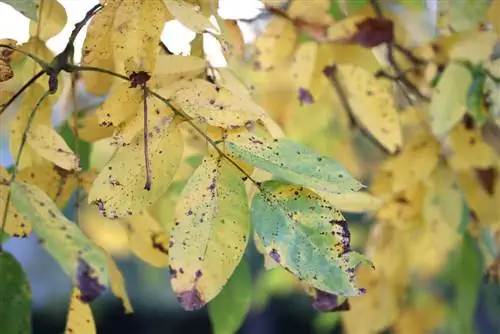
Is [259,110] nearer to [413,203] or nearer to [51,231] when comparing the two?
[51,231]

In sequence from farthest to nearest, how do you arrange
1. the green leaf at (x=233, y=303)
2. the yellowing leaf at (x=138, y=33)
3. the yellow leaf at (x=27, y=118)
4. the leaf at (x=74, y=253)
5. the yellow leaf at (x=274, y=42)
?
the yellow leaf at (x=274, y=42), the green leaf at (x=233, y=303), the yellow leaf at (x=27, y=118), the yellowing leaf at (x=138, y=33), the leaf at (x=74, y=253)

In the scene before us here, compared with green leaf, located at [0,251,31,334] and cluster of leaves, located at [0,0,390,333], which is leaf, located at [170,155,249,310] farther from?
green leaf, located at [0,251,31,334]

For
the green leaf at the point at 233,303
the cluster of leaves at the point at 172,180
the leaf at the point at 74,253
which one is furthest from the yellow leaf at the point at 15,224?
the green leaf at the point at 233,303

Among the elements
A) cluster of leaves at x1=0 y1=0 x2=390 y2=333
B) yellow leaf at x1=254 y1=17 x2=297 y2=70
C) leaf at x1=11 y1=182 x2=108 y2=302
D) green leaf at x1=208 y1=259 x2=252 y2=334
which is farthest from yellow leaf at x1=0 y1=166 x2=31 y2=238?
yellow leaf at x1=254 y1=17 x2=297 y2=70

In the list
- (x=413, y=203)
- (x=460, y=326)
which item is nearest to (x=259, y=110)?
(x=413, y=203)

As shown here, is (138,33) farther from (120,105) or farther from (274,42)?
(274,42)

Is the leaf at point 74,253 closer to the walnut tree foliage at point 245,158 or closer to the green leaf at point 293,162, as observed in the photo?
the walnut tree foliage at point 245,158

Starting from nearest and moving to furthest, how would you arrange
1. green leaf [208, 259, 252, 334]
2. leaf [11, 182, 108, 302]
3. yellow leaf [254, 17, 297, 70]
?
leaf [11, 182, 108, 302], green leaf [208, 259, 252, 334], yellow leaf [254, 17, 297, 70]
